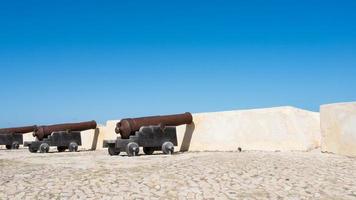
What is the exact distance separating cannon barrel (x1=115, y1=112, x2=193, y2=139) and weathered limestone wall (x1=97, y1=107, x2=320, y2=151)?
0.57 meters

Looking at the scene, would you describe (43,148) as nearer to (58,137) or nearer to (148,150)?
(58,137)

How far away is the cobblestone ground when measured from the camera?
6.49 metres

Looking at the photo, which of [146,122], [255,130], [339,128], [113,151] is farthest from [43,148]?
[339,128]

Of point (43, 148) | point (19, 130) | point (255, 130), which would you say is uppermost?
point (255, 130)

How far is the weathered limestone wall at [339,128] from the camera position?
11.3 m

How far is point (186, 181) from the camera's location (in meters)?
7.35

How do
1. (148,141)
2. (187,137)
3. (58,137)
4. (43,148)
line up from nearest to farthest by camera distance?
(148,141)
(187,137)
(43,148)
(58,137)

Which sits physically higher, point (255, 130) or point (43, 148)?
point (255, 130)

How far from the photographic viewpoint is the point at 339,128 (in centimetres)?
1166

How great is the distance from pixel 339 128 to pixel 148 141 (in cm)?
581

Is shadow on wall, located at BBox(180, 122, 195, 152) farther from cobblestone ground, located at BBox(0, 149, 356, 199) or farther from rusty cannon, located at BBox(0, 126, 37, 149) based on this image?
rusty cannon, located at BBox(0, 126, 37, 149)

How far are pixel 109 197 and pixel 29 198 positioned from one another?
1.17 meters

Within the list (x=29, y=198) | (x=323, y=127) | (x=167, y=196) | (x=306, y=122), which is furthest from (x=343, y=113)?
(x=29, y=198)

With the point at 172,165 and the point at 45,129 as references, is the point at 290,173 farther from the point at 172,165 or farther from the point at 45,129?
the point at 45,129
